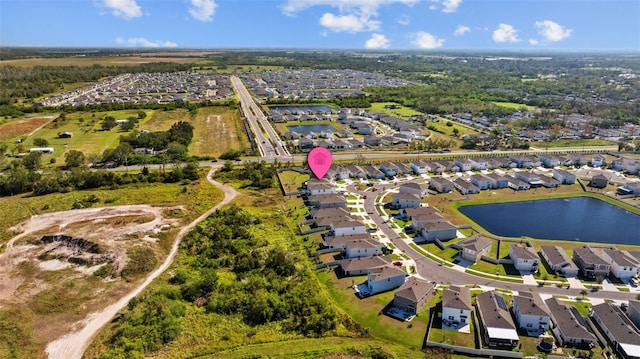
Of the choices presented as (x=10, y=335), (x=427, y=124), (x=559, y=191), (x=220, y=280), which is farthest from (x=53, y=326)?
(x=427, y=124)

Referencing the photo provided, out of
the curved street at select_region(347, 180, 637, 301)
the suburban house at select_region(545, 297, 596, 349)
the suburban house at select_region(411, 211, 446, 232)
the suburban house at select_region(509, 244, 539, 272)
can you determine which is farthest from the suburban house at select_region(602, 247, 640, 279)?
the suburban house at select_region(411, 211, 446, 232)

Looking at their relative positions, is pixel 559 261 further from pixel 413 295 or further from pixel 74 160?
pixel 74 160

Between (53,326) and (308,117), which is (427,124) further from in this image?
(53,326)

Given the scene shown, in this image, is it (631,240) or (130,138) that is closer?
(631,240)

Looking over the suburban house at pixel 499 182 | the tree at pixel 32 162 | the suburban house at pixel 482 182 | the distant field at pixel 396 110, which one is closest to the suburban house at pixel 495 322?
the suburban house at pixel 482 182

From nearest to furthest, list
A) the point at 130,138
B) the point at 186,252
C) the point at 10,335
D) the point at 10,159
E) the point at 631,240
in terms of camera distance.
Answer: the point at 10,335 → the point at 186,252 → the point at 631,240 → the point at 10,159 → the point at 130,138

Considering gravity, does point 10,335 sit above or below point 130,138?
below

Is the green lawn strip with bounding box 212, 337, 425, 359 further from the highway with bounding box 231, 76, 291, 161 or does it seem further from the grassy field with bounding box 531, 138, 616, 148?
the grassy field with bounding box 531, 138, 616, 148
